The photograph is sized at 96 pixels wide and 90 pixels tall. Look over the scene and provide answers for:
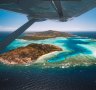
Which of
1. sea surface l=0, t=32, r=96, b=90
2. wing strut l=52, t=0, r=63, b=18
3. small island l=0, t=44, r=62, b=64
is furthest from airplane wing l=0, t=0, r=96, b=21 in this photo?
sea surface l=0, t=32, r=96, b=90

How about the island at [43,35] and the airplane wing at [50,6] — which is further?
the island at [43,35]

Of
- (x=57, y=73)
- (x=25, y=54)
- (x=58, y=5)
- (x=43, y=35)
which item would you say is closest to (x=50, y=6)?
(x=58, y=5)

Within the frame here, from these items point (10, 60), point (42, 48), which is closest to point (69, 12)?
point (42, 48)

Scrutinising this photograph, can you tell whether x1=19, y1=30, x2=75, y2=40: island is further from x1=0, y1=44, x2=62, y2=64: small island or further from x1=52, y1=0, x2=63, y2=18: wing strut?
x1=52, y1=0, x2=63, y2=18: wing strut

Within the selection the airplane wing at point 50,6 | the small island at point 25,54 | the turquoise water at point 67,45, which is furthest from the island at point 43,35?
the airplane wing at point 50,6

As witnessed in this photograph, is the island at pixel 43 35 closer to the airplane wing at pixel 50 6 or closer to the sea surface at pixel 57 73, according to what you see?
the sea surface at pixel 57 73

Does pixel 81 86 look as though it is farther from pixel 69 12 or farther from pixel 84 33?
pixel 69 12

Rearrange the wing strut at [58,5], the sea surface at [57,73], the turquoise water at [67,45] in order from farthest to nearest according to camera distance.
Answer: the turquoise water at [67,45], the sea surface at [57,73], the wing strut at [58,5]
